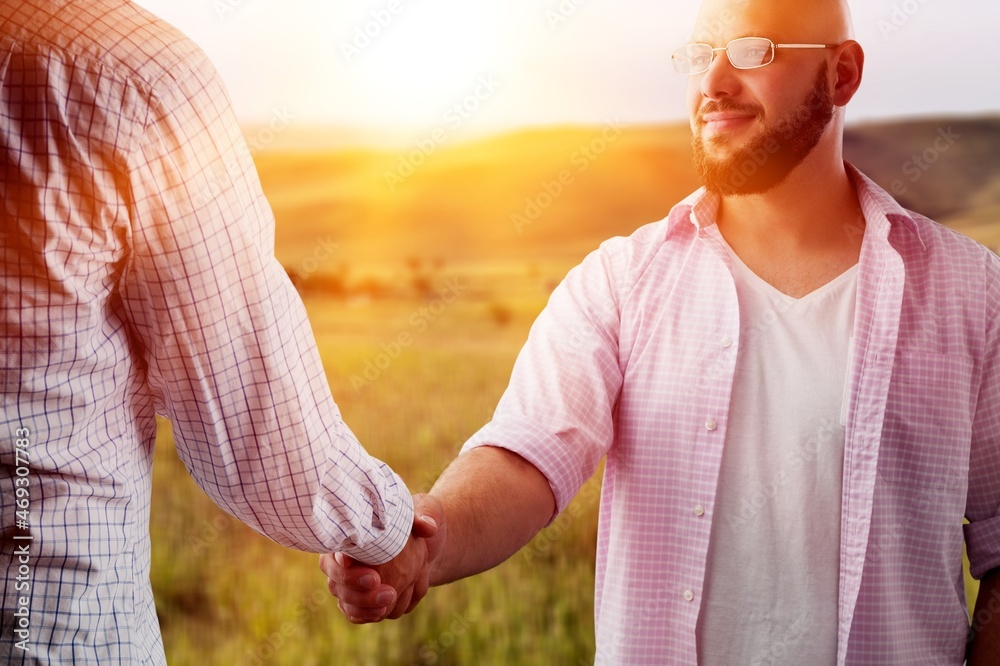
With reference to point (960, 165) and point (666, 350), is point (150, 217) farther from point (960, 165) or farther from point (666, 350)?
point (960, 165)

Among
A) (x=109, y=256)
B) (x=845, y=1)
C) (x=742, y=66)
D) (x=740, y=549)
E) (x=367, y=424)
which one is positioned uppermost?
(x=845, y=1)

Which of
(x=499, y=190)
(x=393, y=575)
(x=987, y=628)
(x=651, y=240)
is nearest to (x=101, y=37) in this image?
(x=393, y=575)

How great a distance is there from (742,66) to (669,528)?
0.80 meters

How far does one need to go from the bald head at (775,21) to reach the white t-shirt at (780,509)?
1.66 feet

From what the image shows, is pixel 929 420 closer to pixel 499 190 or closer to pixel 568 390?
pixel 568 390

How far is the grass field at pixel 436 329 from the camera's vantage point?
2.90 meters

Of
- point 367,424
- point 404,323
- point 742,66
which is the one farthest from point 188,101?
point 404,323

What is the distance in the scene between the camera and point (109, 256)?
2.74ft

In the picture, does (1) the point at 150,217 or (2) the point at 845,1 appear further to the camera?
(2) the point at 845,1

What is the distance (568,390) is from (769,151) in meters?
0.54

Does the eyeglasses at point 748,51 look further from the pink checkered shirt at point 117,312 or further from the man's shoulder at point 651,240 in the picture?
the pink checkered shirt at point 117,312

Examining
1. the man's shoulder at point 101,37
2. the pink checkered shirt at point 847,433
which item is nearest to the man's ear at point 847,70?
the pink checkered shirt at point 847,433

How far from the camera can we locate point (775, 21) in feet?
5.13

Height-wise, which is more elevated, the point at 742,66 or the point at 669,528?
the point at 742,66
